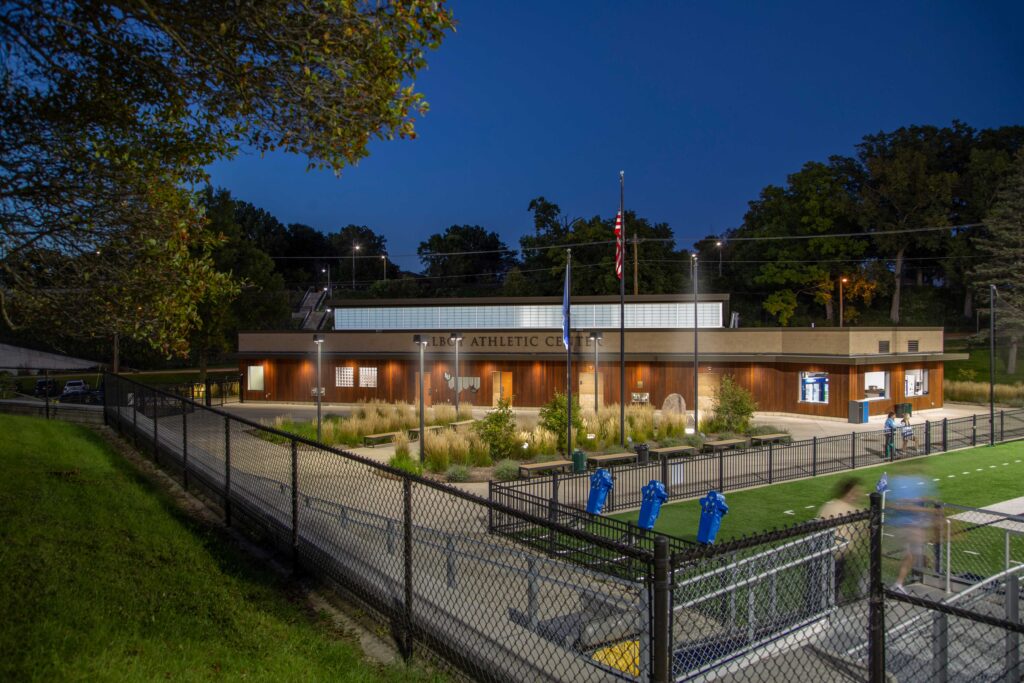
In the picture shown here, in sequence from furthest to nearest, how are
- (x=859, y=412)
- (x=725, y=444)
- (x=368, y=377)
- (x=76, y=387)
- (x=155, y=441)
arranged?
(x=368, y=377)
(x=76, y=387)
(x=859, y=412)
(x=725, y=444)
(x=155, y=441)

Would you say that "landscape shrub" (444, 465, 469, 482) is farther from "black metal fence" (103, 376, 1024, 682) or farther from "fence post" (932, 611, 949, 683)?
"fence post" (932, 611, 949, 683)

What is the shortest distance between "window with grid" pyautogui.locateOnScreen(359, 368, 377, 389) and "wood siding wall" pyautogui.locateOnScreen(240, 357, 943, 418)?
0.73 feet

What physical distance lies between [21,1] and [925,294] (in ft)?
231

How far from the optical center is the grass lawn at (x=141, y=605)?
519 cm

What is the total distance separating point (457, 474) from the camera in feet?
62.0

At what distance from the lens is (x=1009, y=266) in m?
50.8

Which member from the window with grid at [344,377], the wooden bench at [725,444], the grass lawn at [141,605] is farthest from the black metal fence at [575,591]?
the window with grid at [344,377]

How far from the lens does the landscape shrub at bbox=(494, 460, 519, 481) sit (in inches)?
736

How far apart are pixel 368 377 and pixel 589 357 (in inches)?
492

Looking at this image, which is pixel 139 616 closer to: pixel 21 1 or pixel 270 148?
pixel 270 148

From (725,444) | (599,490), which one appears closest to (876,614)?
(599,490)

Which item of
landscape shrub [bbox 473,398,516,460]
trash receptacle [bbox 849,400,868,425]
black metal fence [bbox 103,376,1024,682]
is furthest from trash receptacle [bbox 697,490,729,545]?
trash receptacle [bbox 849,400,868,425]

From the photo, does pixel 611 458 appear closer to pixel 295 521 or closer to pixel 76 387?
pixel 295 521

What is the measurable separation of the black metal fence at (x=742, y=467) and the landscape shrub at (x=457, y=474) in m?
1.93
